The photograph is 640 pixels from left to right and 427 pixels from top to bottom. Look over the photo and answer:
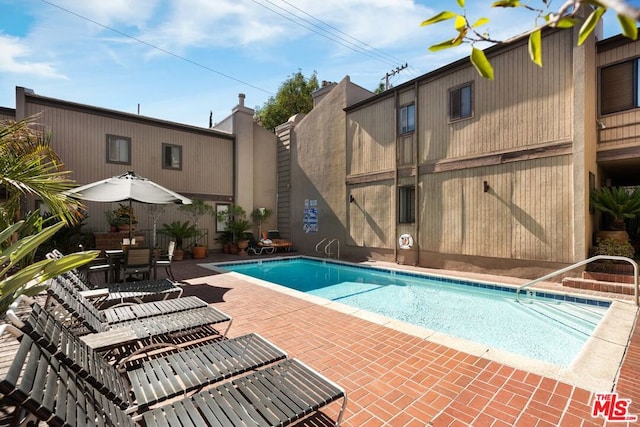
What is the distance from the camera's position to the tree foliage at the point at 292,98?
24.8 meters

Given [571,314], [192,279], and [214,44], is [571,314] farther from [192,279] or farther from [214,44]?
[214,44]

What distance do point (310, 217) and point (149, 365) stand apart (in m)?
12.1

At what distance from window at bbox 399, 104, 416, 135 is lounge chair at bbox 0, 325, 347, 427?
10.2m

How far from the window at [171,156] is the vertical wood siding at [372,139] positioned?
7864 millimetres

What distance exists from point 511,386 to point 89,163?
567 inches

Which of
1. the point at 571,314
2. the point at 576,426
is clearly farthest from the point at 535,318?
the point at 576,426

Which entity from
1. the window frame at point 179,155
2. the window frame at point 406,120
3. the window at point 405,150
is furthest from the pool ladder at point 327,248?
the window frame at point 179,155

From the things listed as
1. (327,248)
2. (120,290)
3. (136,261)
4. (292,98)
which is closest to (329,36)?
(327,248)

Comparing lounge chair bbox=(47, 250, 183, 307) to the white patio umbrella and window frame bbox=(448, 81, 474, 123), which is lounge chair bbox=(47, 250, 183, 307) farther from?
window frame bbox=(448, 81, 474, 123)

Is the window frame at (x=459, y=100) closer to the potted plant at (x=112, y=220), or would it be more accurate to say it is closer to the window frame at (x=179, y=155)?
the window frame at (x=179, y=155)

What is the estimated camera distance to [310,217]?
47.9 ft

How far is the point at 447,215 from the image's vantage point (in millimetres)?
9867

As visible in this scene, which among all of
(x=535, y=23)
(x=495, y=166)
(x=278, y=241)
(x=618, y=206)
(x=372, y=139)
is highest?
(x=372, y=139)

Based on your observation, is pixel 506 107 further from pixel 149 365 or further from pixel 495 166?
pixel 149 365
